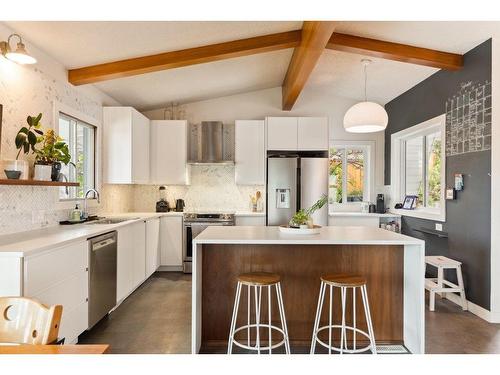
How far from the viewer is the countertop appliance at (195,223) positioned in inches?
192

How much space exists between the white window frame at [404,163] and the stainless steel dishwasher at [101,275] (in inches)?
142

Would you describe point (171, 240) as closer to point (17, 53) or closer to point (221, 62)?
point (221, 62)

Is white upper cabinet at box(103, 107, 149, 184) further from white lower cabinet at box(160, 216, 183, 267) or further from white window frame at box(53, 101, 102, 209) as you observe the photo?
white lower cabinet at box(160, 216, 183, 267)

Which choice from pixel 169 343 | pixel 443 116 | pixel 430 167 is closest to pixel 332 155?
pixel 430 167

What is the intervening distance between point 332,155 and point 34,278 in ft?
15.7

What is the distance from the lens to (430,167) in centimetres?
470

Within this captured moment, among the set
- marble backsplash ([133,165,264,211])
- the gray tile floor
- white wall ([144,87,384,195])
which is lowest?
the gray tile floor

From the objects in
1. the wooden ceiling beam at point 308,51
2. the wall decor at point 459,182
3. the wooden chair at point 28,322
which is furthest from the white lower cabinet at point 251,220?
the wooden chair at point 28,322

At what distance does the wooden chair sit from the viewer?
41.2 inches

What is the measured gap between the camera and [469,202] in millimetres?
3496

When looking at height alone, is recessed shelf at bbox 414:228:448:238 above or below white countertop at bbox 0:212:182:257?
below

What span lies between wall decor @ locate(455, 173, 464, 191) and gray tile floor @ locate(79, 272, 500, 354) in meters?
1.24

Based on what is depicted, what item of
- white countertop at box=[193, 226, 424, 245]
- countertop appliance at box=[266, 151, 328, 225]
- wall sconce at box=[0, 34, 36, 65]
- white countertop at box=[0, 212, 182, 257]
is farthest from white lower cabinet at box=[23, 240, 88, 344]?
countertop appliance at box=[266, 151, 328, 225]

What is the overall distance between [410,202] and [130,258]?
3.81 m
